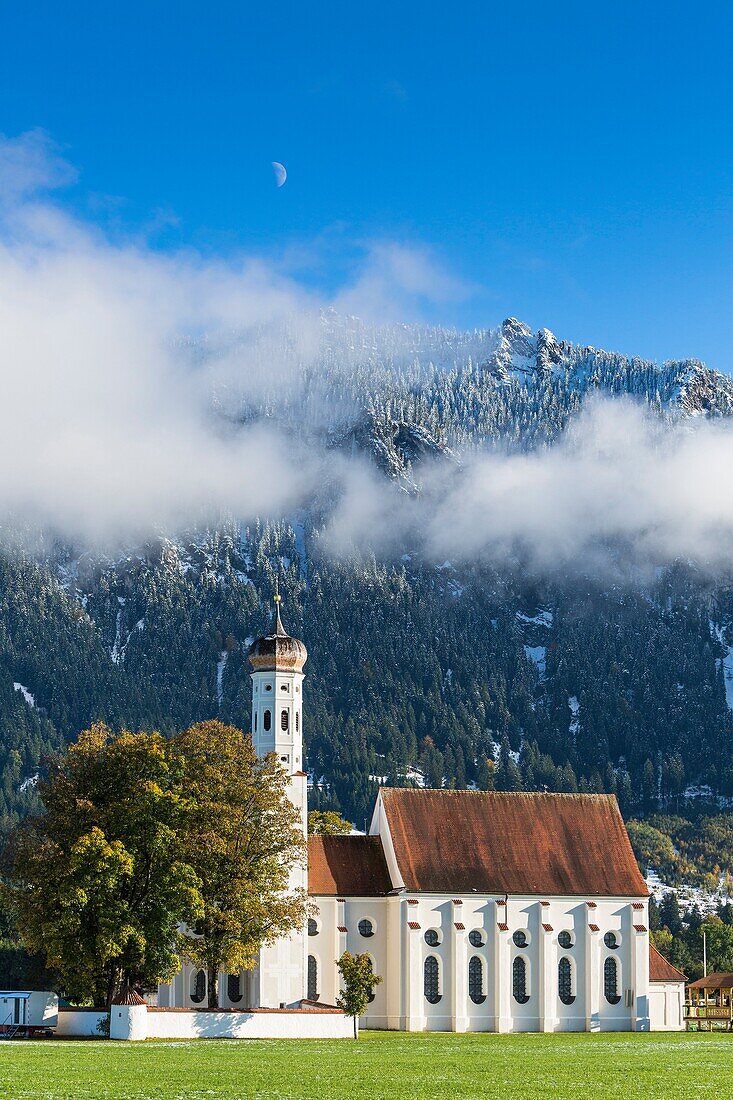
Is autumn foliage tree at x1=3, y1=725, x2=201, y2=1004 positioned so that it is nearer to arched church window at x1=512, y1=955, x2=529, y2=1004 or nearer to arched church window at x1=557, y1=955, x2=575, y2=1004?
arched church window at x1=512, y1=955, x2=529, y2=1004

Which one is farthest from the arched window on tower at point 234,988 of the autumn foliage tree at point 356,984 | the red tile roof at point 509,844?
the red tile roof at point 509,844

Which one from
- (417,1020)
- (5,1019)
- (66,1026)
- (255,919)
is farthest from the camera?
(417,1020)

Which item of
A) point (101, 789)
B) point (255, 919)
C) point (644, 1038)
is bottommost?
point (644, 1038)

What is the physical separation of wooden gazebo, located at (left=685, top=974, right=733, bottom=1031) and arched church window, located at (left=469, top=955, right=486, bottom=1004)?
15.9m

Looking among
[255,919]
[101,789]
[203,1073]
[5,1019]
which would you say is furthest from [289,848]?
[203,1073]

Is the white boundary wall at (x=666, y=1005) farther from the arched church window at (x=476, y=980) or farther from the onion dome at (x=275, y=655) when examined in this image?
the onion dome at (x=275, y=655)

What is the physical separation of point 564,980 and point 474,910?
824 centimetres

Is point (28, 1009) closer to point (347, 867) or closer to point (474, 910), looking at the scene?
point (347, 867)

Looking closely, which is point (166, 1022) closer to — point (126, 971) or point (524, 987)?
point (126, 971)

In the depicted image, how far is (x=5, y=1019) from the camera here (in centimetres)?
7981

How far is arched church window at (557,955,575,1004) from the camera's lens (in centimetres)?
10488

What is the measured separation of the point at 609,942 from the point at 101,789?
137 ft

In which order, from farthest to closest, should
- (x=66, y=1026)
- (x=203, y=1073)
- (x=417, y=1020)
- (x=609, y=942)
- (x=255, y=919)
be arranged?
(x=609, y=942)
(x=417, y=1020)
(x=255, y=919)
(x=66, y=1026)
(x=203, y=1073)

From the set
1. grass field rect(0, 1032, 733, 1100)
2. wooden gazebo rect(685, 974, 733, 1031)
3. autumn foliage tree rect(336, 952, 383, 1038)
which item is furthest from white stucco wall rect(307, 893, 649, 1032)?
grass field rect(0, 1032, 733, 1100)
